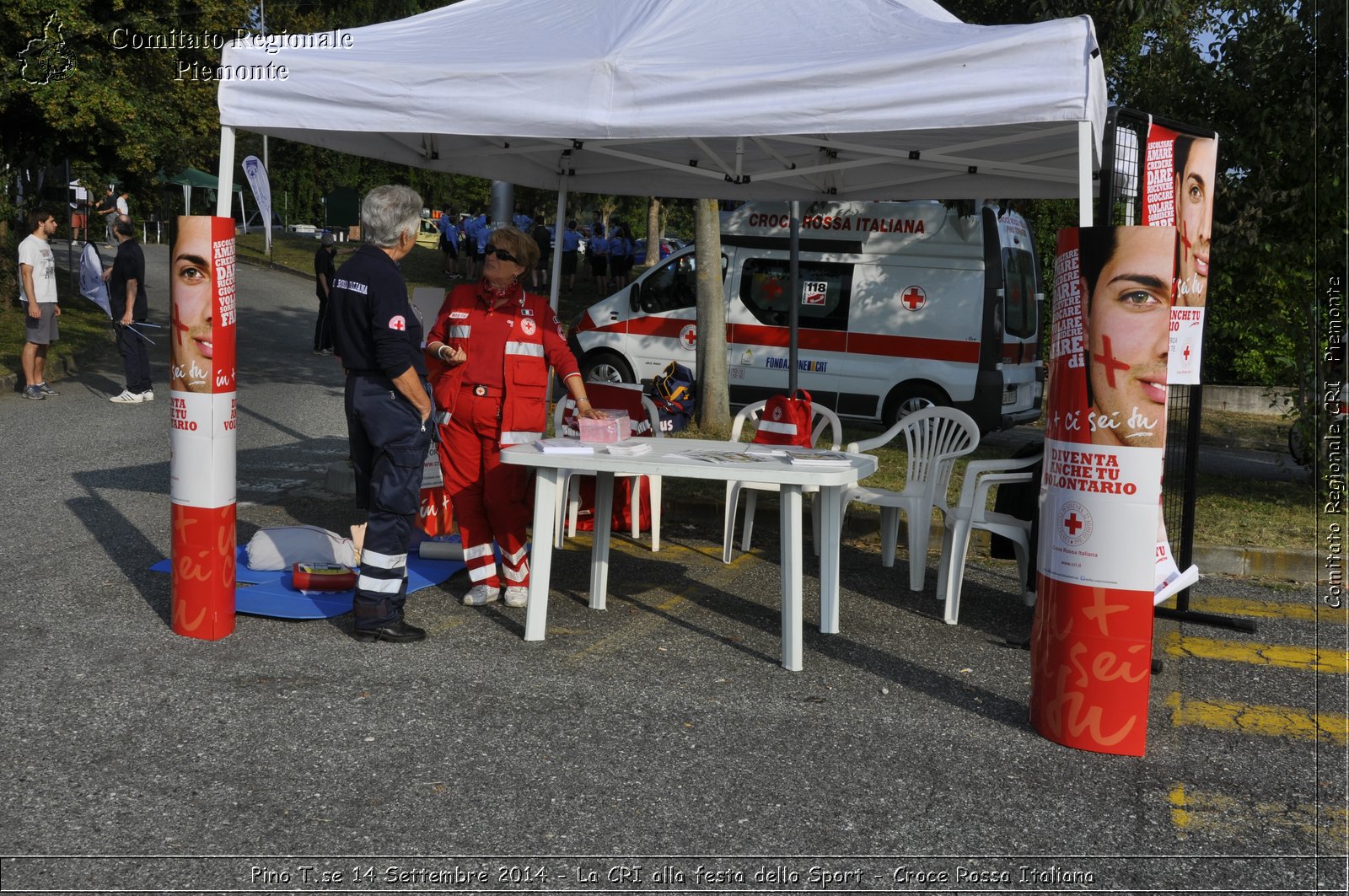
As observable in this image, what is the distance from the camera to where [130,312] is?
13.6 meters

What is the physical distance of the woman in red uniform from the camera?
20.2ft

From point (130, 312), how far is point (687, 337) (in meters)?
6.39

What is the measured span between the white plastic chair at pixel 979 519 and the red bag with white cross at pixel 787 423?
50.8 inches

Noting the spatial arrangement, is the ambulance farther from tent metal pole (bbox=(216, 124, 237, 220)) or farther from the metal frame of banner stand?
tent metal pole (bbox=(216, 124, 237, 220))

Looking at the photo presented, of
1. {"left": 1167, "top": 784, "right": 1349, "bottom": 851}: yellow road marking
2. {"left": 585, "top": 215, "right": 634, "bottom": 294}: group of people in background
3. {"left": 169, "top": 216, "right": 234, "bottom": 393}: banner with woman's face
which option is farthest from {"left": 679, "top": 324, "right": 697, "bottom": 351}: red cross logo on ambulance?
{"left": 585, "top": 215, "right": 634, "bottom": 294}: group of people in background

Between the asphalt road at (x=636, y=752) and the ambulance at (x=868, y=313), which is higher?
the ambulance at (x=868, y=313)

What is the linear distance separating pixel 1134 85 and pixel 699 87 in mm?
8571

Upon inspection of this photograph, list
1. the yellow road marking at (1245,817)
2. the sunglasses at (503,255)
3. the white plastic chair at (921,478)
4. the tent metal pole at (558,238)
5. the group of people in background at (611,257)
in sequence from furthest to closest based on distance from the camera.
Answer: the group of people in background at (611,257)
the tent metal pole at (558,238)
the white plastic chair at (921,478)
the sunglasses at (503,255)
the yellow road marking at (1245,817)

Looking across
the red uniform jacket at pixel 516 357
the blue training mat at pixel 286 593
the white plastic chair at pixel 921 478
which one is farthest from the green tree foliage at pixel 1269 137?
the blue training mat at pixel 286 593

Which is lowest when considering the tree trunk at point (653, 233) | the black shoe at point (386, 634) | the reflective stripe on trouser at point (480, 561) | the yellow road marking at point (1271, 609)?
the yellow road marking at point (1271, 609)

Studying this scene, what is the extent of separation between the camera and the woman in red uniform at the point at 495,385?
6.17m

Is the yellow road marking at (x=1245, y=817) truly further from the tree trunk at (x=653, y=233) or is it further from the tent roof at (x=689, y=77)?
the tree trunk at (x=653, y=233)

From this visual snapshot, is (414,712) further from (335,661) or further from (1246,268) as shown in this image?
(1246,268)

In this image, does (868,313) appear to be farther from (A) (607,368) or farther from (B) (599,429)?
(B) (599,429)
